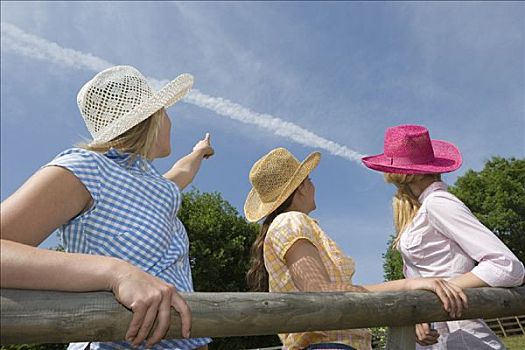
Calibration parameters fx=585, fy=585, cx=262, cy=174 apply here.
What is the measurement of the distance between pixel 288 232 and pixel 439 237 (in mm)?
942

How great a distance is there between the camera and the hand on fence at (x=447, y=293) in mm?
2674

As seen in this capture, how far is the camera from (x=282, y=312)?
2029mm

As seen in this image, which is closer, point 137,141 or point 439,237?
point 137,141

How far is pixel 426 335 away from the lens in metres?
3.20

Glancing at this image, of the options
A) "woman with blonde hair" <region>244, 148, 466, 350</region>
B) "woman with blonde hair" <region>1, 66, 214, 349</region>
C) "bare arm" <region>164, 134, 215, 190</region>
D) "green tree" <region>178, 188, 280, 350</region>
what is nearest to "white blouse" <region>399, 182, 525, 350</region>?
"woman with blonde hair" <region>244, 148, 466, 350</region>

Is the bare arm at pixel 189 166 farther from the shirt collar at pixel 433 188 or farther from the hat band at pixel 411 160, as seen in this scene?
the shirt collar at pixel 433 188

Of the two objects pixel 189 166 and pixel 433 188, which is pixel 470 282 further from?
pixel 189 166

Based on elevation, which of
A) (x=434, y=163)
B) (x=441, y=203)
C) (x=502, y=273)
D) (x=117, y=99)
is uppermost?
(x=434, y=163)

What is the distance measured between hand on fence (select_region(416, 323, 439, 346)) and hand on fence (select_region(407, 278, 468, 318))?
503 mm

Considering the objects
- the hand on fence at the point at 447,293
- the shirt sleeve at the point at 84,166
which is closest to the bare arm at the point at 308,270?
the hand on fence at the point at 447,293

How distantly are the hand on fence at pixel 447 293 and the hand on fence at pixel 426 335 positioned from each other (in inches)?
19.8

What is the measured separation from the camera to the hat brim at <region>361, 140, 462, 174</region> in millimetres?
3768

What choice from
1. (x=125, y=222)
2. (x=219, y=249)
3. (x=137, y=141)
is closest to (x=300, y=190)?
(x=137, y=141)

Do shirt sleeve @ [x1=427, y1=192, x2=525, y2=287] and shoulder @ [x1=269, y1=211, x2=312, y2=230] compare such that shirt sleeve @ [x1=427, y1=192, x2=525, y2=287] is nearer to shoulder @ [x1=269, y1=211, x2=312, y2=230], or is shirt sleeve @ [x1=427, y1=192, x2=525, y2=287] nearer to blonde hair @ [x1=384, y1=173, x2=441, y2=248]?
blonde hair @ [x1=384, y1=173, x2=441, y2=248]
